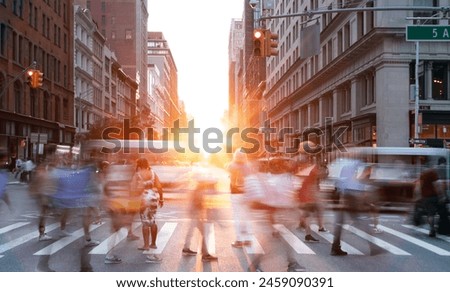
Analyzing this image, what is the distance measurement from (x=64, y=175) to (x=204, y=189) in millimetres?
2447

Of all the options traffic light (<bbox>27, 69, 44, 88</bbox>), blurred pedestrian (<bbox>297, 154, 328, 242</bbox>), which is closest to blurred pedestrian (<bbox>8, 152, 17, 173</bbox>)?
traffic light (<bbox>27, 69, 44, 88</bbox>)

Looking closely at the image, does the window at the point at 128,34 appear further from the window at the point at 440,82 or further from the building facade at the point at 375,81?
the window at the point at 440,82

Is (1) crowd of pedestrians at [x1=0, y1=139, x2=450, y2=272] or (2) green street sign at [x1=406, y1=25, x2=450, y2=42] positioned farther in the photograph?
(2) green street sign at [x1=406, y1=25, x2=450, y2=42]

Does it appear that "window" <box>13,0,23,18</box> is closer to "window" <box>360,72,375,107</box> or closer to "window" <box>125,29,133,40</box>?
"window" <box>360,72,375,107</box>

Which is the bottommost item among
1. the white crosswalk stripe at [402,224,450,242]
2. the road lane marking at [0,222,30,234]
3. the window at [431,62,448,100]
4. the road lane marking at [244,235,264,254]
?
the white crosswalk stripe at [402,224,450,242]

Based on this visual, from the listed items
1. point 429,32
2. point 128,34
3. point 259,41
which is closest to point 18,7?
point 259,41

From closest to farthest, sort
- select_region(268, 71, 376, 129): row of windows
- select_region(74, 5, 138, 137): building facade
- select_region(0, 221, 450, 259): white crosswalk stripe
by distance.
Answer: select_region(0, 221, 450, 259): white crosswalk stripe → select_region(268, 71, 376, 129): row of windows → select_region(74, 5, 138, 137): building facade

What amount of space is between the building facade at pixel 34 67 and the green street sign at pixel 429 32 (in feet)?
43.6

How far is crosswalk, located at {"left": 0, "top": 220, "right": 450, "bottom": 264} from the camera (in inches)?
383

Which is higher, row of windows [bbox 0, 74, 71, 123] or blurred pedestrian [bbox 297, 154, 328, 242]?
row of windows [bbox 0, 74, 71, 123]

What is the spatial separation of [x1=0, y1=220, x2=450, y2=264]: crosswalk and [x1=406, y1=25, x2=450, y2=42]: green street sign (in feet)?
16.2

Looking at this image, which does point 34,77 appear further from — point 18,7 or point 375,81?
point 375,81

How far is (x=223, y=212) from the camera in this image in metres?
16.7

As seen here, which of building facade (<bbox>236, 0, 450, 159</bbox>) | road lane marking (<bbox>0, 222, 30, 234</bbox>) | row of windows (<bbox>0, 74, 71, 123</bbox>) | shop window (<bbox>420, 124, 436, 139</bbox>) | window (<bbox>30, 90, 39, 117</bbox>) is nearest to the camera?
road lane marking (<bbox>0, 222, 30, 234</bbox>)
